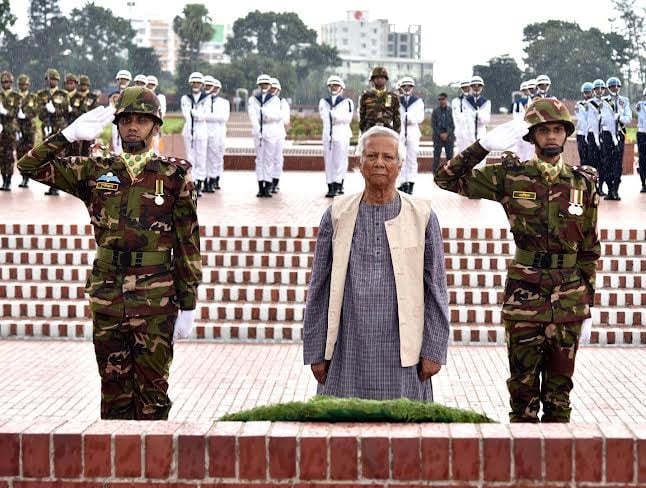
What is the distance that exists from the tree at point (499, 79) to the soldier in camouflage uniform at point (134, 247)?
6143cm

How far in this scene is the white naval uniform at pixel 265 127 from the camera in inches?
663

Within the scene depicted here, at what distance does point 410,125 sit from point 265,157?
2234 millimetres

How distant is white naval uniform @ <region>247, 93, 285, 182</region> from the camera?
55.3 ft

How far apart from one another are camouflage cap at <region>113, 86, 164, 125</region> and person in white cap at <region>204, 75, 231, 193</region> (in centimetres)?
1216

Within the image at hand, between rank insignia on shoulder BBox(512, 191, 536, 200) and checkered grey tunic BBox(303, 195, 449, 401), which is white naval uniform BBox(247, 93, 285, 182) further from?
checkered grey tunic BBox(303, 195, 449, 401)

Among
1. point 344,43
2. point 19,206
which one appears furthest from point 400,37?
point 19,206

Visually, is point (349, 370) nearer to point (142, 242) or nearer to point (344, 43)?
point (142, 242)

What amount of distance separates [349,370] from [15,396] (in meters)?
3.90

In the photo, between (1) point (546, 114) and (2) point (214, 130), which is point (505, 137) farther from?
(2) point (214, 130)

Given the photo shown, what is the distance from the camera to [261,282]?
11.0 meters

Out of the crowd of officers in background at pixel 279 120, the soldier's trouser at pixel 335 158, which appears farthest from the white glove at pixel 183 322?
the soldier's trouser at pixel 335 158

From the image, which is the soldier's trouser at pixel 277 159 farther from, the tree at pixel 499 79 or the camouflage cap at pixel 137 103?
the tree at pixel 499 79

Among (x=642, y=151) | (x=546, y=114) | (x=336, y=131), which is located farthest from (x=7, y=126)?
(x=546, y=114)

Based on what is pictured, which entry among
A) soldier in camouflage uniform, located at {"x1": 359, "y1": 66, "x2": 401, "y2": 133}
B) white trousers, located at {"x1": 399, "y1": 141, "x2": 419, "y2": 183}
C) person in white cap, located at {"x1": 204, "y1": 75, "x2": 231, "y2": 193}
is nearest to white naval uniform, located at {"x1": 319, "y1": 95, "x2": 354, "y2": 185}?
white trousers, located at {"x1": 399, "y1": 141, "x2": 419, "y2": 183}
